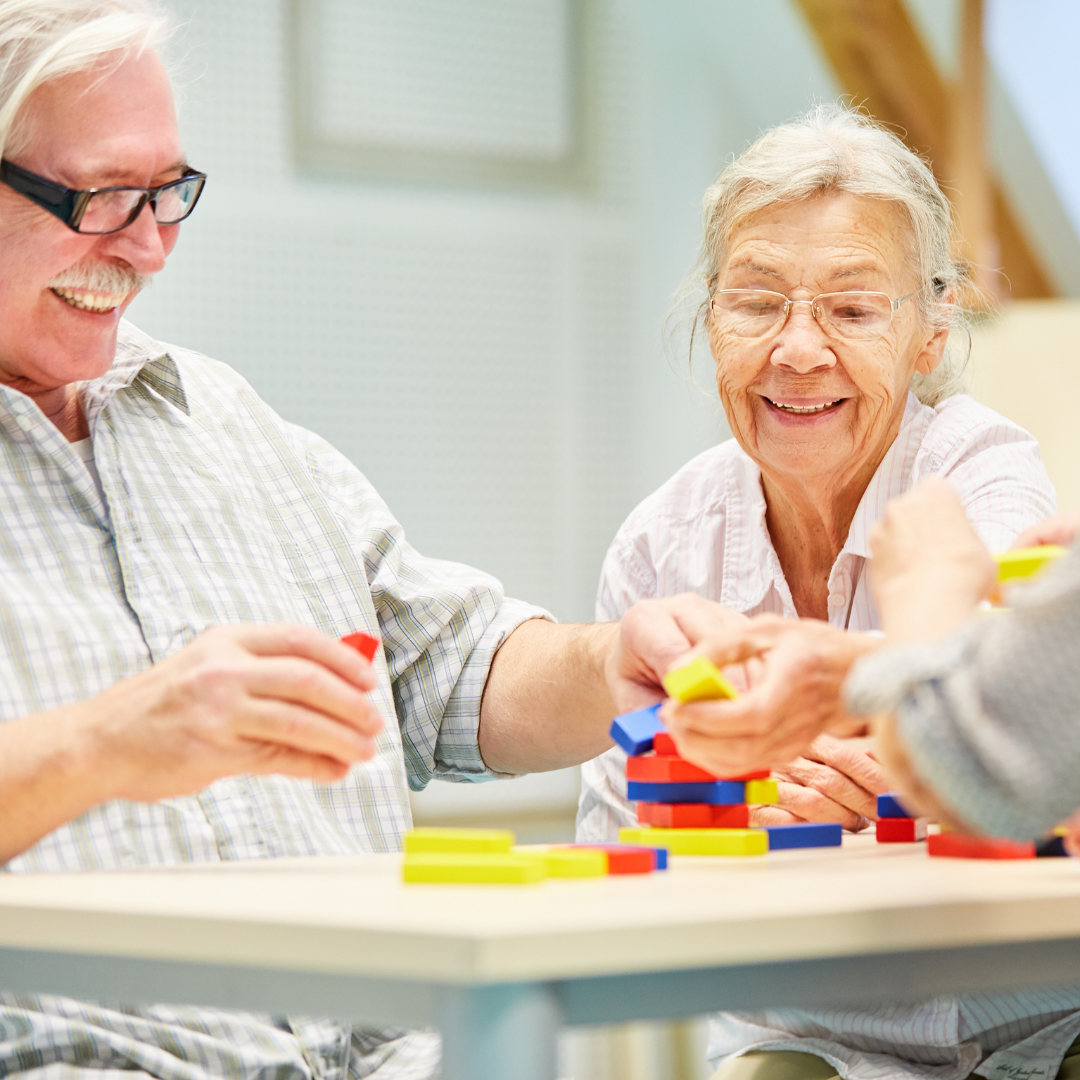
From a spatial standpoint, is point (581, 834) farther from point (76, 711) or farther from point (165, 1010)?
point (76, 711)

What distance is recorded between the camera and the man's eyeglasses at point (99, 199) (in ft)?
4.51

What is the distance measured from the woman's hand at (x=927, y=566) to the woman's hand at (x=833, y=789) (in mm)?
480

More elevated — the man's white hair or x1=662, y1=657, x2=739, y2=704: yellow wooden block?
the man's white hair

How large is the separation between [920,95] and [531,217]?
1398mm

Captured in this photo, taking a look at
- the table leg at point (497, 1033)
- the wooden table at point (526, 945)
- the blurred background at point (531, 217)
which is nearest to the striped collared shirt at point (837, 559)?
the wooden table at point (526, 945)

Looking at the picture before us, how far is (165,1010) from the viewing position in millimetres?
1139

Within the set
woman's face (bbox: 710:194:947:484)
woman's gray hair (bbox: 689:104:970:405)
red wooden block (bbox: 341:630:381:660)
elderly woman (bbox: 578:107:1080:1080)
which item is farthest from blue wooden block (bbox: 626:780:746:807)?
woman's gray hair (bbox: 689:104:970:405)

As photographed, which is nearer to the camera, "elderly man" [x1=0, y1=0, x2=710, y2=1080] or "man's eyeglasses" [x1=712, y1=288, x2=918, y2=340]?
"elderly man" [x1=0, y1=0, x2=710, y2=1080]

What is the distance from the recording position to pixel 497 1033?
2.06 feet

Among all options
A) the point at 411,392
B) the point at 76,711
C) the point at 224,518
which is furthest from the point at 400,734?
the point at 411,392

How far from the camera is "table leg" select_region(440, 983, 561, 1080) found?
625 millimetres

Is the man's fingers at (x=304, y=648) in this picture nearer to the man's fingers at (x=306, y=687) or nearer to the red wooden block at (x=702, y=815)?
the man's fingers at (x=306, y=687)

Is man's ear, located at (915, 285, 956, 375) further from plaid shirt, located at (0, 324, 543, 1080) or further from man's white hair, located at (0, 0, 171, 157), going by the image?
man's white hair, located at (0, 0, 171, 157)

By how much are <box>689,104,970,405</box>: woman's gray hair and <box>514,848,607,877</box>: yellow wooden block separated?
1.16 metres
